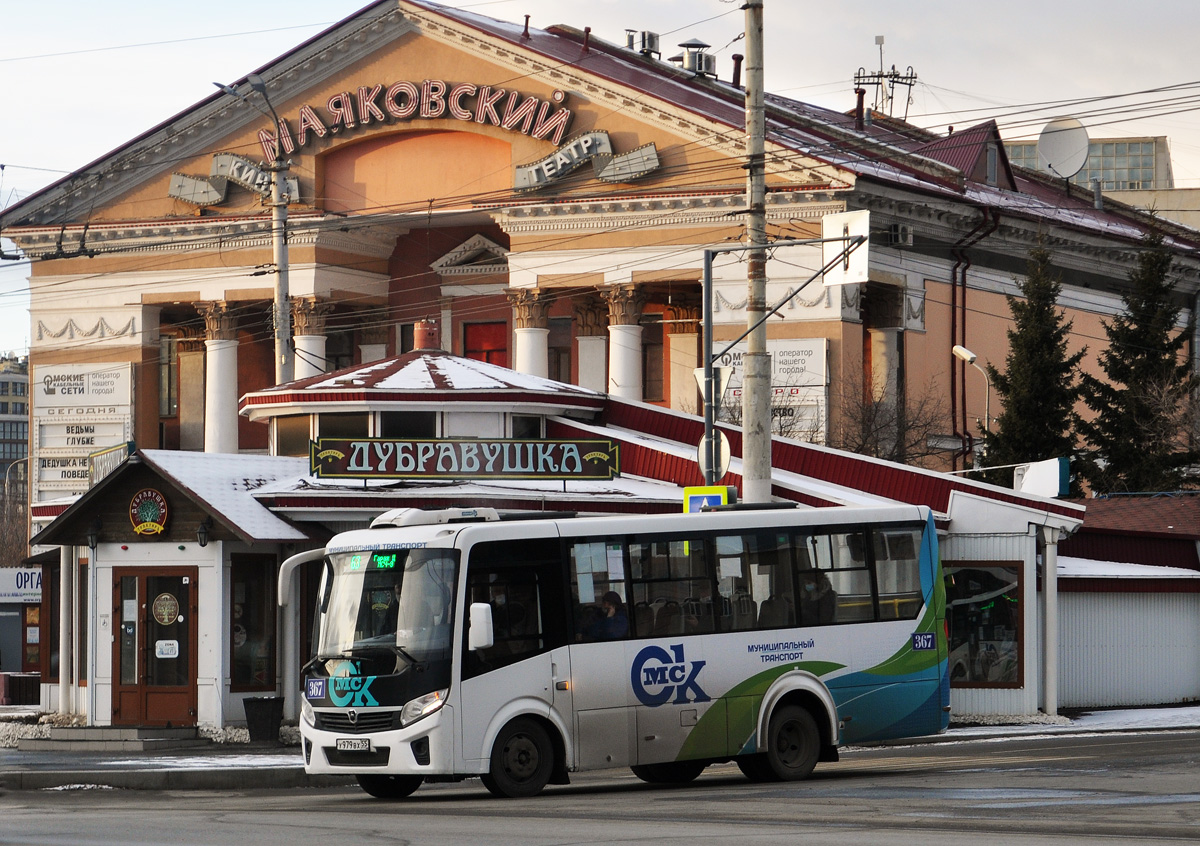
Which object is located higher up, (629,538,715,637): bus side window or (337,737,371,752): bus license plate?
(629,538,715,637): bus side window

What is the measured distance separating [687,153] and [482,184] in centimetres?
638

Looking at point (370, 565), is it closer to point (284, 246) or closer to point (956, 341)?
point (284, 246)

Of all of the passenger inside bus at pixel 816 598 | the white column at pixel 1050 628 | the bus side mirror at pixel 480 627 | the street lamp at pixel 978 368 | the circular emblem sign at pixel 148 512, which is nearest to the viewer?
the bus side mirror at pixel 480 627

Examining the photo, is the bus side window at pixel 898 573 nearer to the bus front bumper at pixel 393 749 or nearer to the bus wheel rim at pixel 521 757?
the bus wheel rim at pixel 521 757

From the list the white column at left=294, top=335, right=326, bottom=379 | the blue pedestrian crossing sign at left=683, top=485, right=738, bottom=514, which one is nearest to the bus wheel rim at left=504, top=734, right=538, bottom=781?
the blue pedestrian crossing sign at left=683, top=485, right=738, bottom=514

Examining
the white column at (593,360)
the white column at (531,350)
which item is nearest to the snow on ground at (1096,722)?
the white column at (531,350)

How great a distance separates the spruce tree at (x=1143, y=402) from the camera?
146 ft

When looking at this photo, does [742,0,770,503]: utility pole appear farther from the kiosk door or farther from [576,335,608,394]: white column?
[576,335,608,394]: white column

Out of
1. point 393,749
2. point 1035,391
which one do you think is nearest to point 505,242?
point 1035,391

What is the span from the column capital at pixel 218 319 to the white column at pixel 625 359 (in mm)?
11752

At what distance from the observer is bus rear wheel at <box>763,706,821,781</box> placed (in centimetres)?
1956

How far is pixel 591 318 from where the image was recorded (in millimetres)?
53375

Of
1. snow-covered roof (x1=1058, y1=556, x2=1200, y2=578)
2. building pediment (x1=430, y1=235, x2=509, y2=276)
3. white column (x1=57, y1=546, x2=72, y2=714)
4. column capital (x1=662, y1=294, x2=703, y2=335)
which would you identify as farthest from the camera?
building pediment (x1=430, y1=235, x2=509, y2=276)

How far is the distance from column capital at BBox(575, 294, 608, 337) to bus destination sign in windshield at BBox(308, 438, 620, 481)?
74.0 feet
